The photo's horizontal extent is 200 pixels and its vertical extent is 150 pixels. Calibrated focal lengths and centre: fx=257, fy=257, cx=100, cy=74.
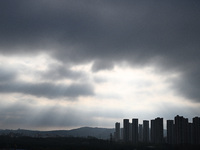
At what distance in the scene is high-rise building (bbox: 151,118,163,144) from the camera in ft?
508

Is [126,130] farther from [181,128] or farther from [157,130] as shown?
[181,128]

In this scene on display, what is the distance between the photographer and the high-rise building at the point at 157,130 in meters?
155

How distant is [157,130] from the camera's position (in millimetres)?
158625

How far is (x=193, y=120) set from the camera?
140500 millimetres

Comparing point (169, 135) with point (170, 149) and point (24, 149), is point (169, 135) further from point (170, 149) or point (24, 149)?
point (24, 149)

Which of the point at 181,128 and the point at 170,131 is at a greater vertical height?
the point at 181,128

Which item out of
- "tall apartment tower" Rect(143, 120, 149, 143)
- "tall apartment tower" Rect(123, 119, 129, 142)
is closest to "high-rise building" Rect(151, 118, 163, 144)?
"tall apartment tower" Rect(143, 120, 149, 143)

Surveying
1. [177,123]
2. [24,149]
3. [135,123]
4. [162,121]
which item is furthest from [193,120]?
[24,149]

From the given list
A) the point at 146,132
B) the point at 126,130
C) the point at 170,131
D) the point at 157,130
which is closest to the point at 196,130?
the point at 170,131

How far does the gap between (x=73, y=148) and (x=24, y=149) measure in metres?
32.3

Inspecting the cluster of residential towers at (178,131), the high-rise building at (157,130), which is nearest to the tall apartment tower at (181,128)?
the cluster of residential towers at (178,131)

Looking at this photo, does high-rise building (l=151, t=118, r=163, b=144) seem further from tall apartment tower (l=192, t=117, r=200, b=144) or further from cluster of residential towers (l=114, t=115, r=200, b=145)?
tall apartment tower (l=192, t=117, r=200, b=144)

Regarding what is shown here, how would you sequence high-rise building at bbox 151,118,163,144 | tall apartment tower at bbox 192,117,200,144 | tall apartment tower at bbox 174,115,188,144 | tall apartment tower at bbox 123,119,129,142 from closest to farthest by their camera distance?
1. tall apartment tower at bbox 192,117,200,144
2. tall apartment tower at bbox 174,115,188,144
3. high-rise building at bbox 151,118,163,144
4. tall apartment tower at bbox 123,119,129,142

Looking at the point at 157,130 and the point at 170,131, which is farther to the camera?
the point at 170,131
